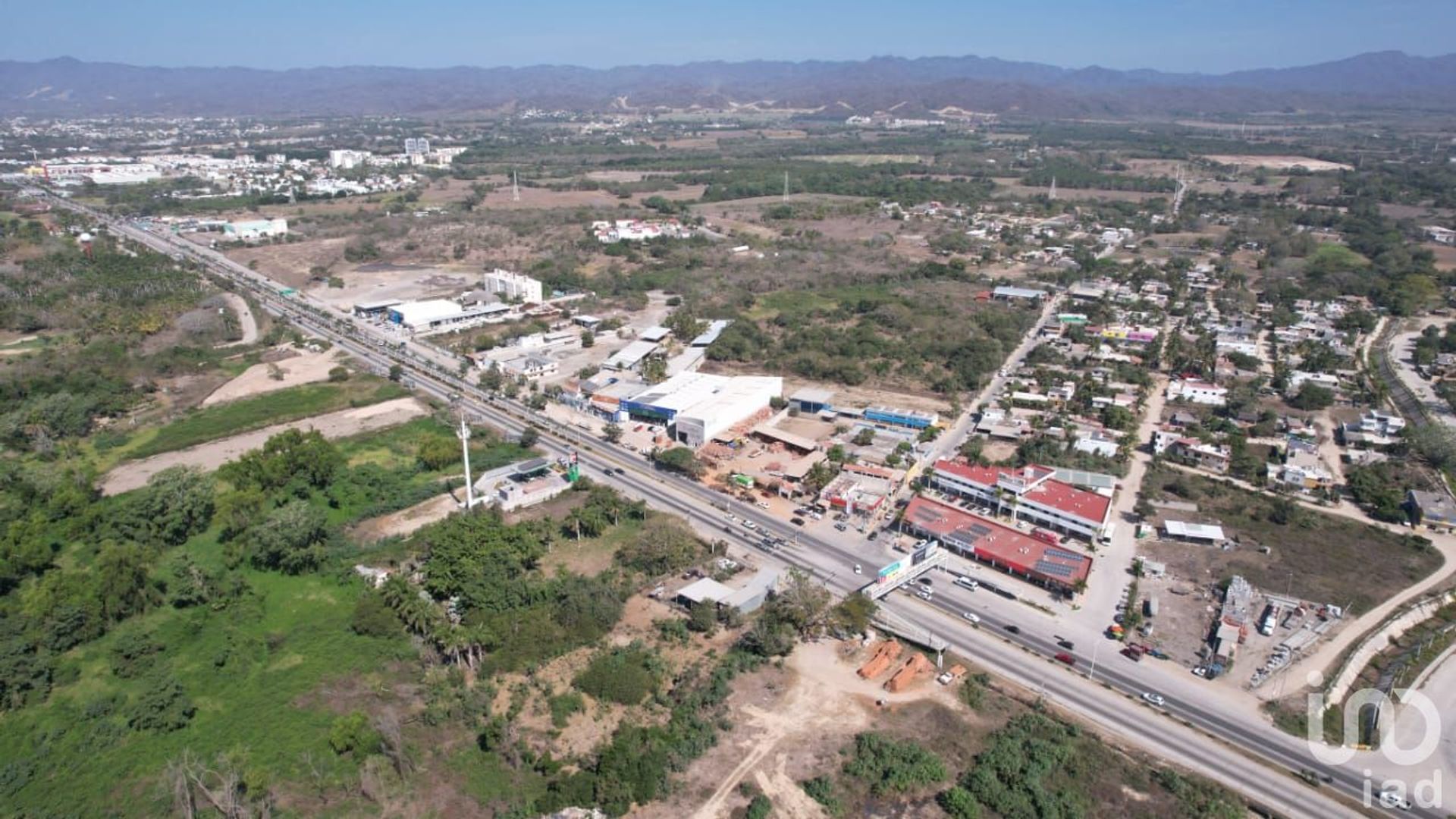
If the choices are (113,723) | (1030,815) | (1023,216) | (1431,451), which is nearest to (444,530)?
(113,723)

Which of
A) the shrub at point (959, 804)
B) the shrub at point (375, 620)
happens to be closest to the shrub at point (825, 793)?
the shrub at point (959, 804)

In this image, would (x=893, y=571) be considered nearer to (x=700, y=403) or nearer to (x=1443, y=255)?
(x=700, y=403)

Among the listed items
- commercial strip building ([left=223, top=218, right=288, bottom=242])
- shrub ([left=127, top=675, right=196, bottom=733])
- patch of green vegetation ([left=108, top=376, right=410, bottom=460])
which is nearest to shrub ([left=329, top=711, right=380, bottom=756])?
shrub ([left=127, top=675, right=196, bottom=733])

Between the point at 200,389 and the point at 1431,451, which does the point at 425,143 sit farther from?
the point at 1431,451

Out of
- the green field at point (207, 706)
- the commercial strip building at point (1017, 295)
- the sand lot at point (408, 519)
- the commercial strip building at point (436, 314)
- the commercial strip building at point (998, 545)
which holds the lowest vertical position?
the green field at point (207, 706)

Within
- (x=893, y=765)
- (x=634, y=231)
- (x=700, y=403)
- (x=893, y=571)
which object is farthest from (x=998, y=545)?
(x=634, y=231)

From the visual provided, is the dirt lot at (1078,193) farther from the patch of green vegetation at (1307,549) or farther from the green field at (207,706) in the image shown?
the green field at (207,706)

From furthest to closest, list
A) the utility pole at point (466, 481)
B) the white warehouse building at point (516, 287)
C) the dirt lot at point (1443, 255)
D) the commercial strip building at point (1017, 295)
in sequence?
the dirt lot at point (1443, 255) → the commercial strip building at point (1017, 295) → the white warehouse building at point (516, 287) → the utility pole at point (466, 481)

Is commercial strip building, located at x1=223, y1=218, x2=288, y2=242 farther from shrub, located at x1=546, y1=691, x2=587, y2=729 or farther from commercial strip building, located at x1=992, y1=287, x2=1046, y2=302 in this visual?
shrub, located at x1=546, y1=691, x2=587, y2=729
